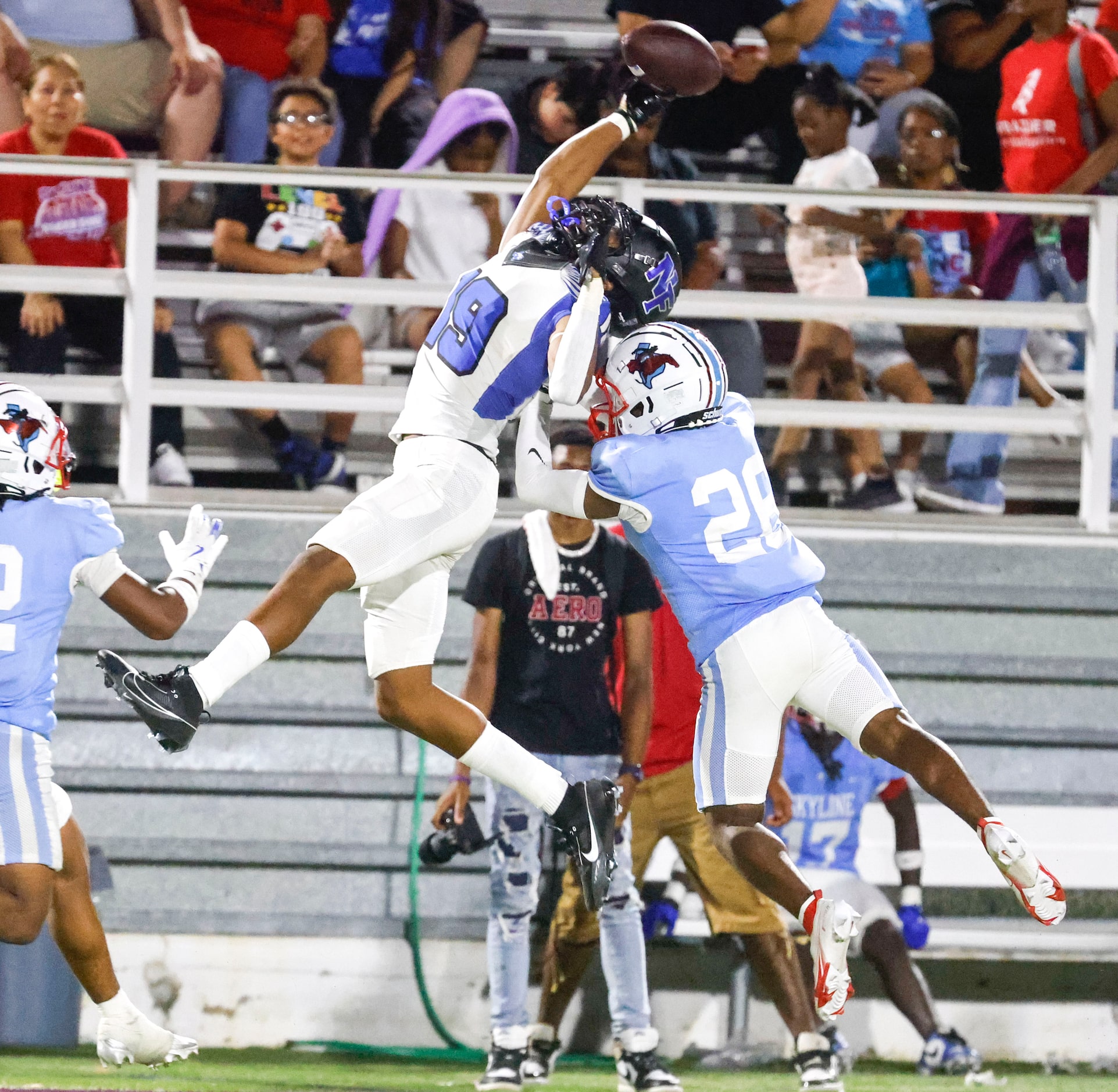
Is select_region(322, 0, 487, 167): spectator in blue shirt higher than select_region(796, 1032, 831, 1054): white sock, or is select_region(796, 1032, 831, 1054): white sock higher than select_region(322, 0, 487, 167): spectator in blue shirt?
select_region(322, 0, 487, 167): spectator in blue shirt

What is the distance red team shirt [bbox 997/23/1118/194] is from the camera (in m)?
7.29

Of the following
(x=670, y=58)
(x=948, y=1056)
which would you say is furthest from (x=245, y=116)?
(x=948, y=1056)

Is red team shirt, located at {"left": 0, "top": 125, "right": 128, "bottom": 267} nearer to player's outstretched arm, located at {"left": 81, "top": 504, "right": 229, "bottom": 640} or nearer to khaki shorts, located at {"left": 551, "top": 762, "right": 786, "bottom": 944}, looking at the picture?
player's outstretched arm, located at {"left": 81, "top": 504, "right": 229, "bottom": 640}

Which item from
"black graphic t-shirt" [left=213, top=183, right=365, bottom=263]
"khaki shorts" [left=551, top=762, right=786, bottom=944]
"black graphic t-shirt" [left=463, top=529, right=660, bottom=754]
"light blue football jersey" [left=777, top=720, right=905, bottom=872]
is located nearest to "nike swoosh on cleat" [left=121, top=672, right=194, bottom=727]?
"black graphic t-shirt" [left=463, top=529, right=660, bottom=754]

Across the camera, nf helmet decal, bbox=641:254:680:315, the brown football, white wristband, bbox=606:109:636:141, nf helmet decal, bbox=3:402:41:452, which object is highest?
the brown football

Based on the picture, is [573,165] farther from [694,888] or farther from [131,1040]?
[131,1040]

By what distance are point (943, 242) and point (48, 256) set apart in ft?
11.4

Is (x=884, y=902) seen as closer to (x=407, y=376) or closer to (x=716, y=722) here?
(x=716, y=722)

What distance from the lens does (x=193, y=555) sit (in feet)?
16.2

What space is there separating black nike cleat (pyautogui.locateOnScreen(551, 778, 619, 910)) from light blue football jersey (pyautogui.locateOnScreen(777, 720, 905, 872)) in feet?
4.66

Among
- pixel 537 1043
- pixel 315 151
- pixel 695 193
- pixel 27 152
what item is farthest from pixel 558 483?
pixel 27 152

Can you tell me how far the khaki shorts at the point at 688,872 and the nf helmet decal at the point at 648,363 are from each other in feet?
5.46

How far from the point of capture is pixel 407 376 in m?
7.79

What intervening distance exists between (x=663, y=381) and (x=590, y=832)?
116cm
